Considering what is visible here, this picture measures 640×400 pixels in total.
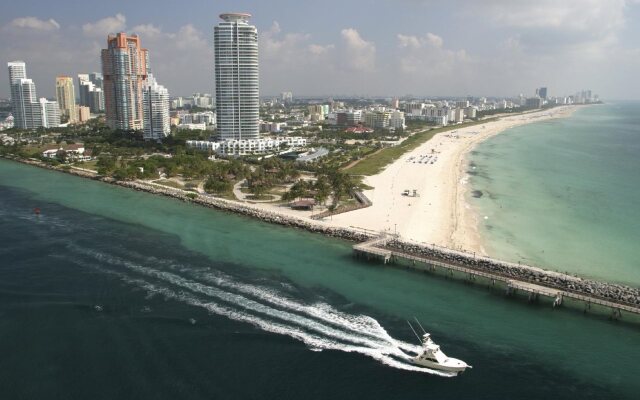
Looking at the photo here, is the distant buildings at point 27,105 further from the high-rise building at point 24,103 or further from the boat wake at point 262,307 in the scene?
the boat wake at point 262,307

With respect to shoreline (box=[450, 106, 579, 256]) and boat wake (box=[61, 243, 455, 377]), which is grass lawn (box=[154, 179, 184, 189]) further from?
shoreline (box=[450, 106, 579, 256])

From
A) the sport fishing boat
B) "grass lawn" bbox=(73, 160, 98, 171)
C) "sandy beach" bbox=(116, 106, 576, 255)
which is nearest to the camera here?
the sport fishing boat

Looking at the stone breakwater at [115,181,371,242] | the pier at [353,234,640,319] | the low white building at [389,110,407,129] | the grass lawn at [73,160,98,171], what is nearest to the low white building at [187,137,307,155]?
the grass lawn at [73,160,98,171]

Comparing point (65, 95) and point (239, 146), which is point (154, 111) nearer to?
point (239, 146)

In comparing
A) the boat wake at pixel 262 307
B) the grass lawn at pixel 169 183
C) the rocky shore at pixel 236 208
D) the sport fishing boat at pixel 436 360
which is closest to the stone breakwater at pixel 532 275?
the rocky shore at pixel 236 208

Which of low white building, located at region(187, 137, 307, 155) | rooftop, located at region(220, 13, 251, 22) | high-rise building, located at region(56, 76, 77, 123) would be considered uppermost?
rooftop, located at region(220, 13, 251, 22)

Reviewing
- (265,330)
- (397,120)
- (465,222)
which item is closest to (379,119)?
(397,120)
